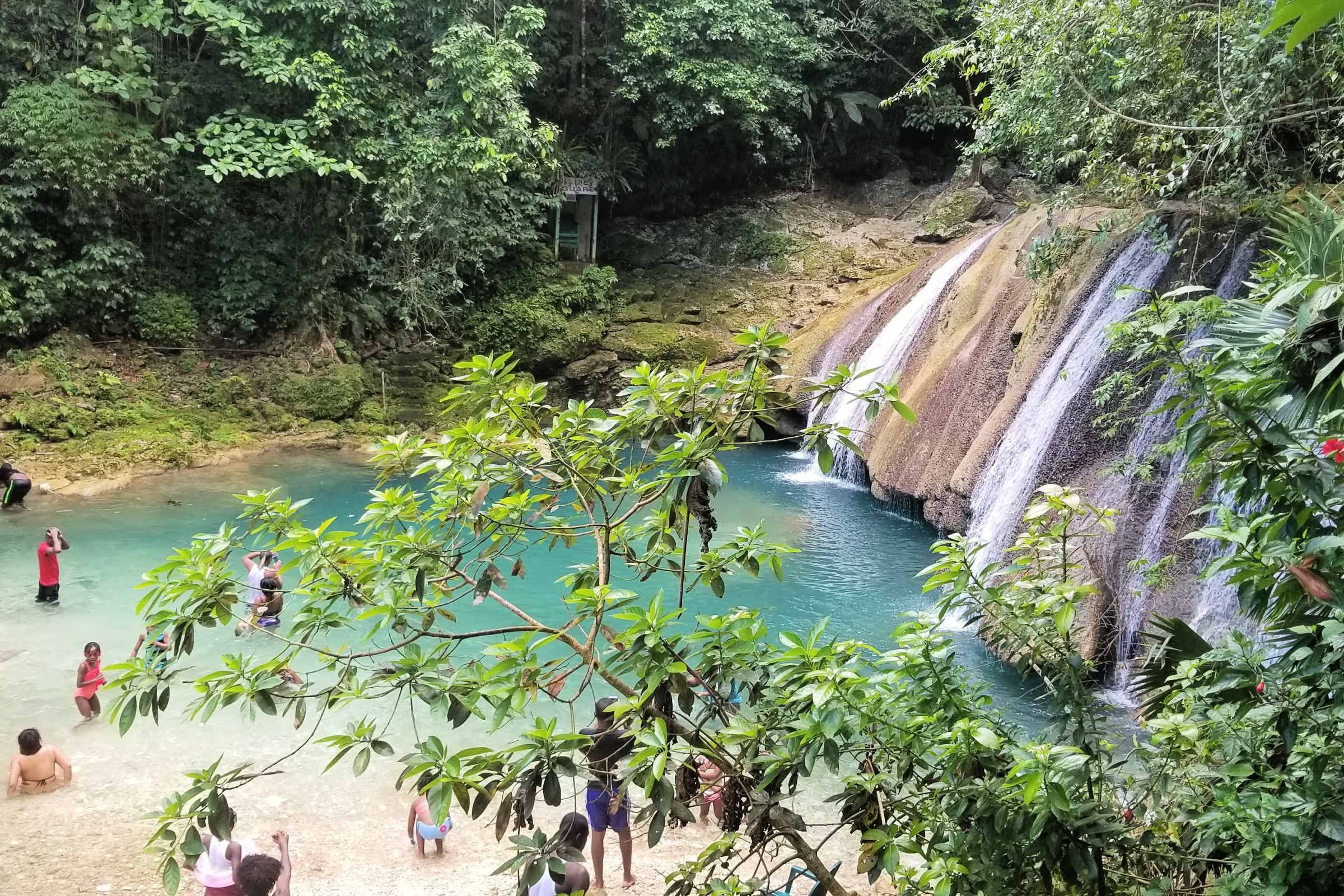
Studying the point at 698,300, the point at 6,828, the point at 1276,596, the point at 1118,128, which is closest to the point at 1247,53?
the point at 1118,128

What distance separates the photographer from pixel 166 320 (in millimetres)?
14016

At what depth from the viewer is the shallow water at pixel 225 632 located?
17.8 feet

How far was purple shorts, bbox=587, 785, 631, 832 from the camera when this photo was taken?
4.86m

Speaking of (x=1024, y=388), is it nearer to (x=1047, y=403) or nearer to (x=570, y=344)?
(x=1047, y=403)

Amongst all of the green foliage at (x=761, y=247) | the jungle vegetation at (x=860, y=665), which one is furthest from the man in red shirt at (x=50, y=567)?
the green foliage at (x=761, y=247)

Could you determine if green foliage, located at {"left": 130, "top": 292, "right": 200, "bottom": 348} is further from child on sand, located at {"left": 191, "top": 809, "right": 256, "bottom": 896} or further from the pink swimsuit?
child on sand, located at {"left": 191, "top": 809, "right": 256, "bottom": 896}

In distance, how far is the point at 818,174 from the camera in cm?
2092

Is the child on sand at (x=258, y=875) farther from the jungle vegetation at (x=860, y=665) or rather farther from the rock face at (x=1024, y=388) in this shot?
the rock face at (x=1024, y=388)

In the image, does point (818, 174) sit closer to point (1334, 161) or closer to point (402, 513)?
point (1334, 161)

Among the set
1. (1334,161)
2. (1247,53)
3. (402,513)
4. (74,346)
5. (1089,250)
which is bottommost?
(74,346)

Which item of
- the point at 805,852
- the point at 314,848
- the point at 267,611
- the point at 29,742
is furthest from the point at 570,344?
the point at 805,852

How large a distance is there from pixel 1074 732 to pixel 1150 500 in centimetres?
565

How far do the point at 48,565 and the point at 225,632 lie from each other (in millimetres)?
1644

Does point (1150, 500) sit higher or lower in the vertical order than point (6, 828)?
higher
